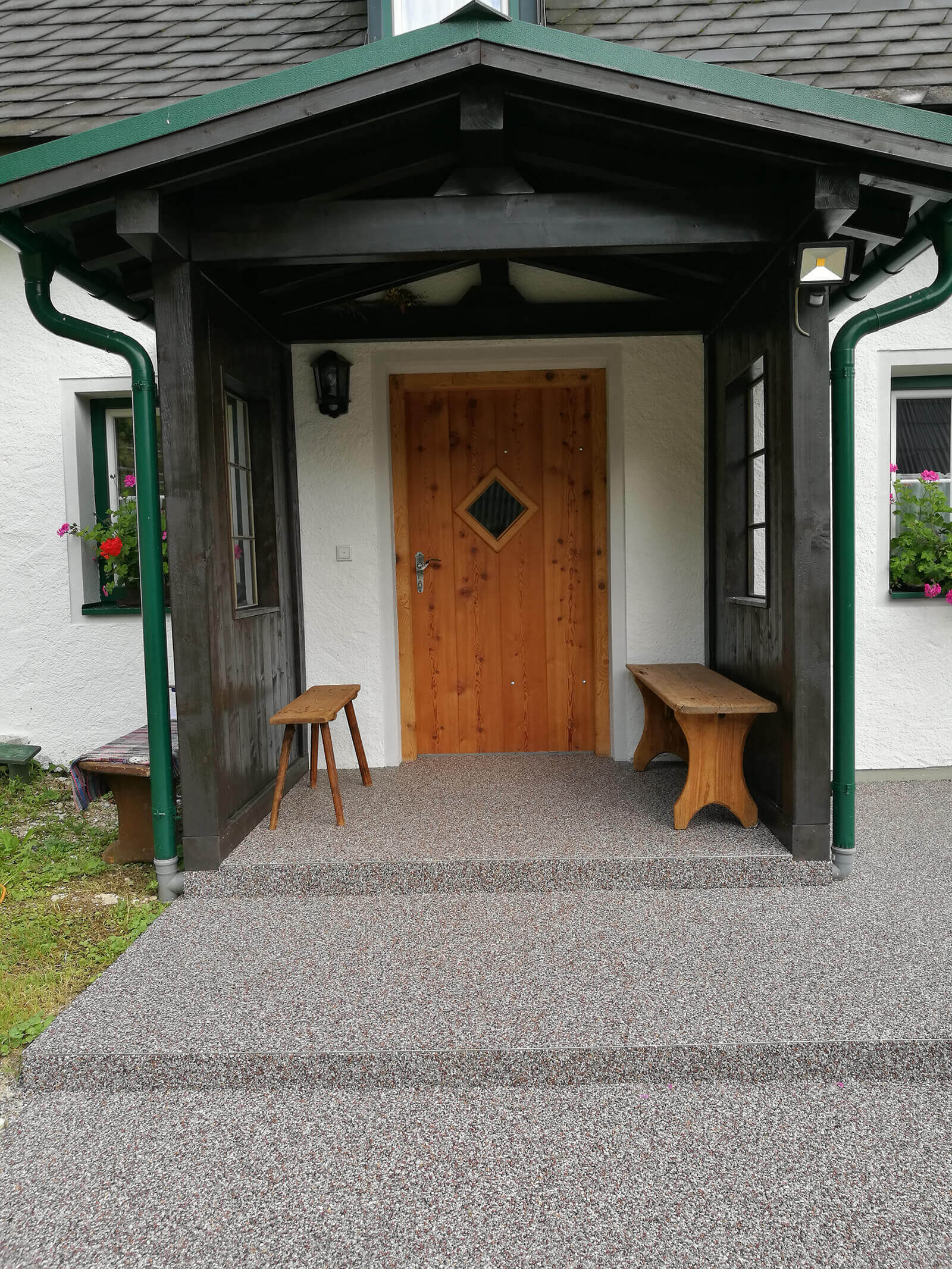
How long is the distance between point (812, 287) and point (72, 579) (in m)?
4.16

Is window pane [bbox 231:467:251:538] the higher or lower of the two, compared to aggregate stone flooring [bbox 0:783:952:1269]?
higher

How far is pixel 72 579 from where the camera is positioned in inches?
198

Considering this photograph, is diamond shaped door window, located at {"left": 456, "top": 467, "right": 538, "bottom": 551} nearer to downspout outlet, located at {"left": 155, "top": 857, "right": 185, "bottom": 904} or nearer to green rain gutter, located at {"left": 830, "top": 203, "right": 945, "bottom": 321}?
green rain gutter, located at {"left": 830, "top": 203, "right": 945, "bottom": 321}

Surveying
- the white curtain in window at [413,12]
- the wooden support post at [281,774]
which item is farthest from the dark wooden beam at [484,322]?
the wooden support post at [281,774]

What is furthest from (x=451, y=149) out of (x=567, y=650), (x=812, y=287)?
(x=567, y=650)

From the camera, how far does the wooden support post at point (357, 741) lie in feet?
13.6

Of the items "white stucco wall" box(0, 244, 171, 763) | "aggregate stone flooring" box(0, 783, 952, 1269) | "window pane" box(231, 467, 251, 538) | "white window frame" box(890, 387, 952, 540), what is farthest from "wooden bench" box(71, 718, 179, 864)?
"white window frame" box(890, 387, 952, 540)

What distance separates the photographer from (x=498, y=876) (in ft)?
10.8

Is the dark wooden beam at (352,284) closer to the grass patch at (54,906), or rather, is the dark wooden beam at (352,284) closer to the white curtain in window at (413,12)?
the white curtain in window at (413,12)

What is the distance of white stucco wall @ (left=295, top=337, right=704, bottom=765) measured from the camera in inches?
189

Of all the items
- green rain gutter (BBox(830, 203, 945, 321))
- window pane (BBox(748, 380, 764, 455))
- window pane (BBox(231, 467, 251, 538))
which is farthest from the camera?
window pane (BBox(748, 380, 764, 455))

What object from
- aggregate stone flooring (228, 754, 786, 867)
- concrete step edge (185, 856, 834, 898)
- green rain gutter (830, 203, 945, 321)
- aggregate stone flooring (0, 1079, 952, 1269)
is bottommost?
aggregate stone flooring (0, 1079, 952, 1269)

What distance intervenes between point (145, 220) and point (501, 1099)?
9.74 feet

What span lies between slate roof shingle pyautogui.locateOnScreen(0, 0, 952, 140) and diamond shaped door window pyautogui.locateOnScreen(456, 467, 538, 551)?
2.42 meters
